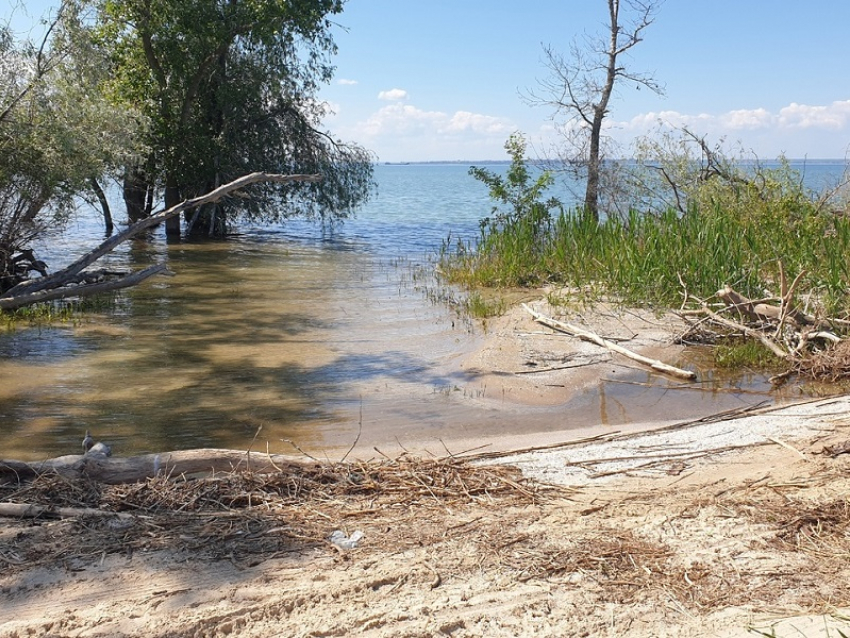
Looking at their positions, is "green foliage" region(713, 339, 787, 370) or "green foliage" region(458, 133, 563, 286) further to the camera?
"green foliage" region(458, 133, 563, 286)

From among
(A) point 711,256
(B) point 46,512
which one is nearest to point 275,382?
(B) point 46,512

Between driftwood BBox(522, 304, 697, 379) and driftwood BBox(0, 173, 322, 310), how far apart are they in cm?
331

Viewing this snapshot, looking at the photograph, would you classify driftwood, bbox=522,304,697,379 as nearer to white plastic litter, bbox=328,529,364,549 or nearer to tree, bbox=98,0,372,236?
white plastic litter, bbox=328,529,364,549

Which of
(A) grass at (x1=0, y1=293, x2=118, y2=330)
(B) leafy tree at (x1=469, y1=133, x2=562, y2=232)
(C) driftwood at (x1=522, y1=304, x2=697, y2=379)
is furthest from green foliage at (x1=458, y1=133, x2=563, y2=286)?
(A) grass at (x1=0, y1=293, x2=118, y2=330)

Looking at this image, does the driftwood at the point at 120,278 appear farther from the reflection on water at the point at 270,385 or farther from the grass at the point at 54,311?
the grass at the point at 54,311

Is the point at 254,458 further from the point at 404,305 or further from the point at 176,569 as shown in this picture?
the point at 404,305

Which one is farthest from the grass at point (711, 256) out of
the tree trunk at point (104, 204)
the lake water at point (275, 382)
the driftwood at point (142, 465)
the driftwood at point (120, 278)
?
the tree trunk at point (104, 204)

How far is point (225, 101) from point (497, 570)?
2125 cm

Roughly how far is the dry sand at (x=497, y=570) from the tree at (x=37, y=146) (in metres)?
9.05

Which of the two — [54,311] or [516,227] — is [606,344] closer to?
[516,227]

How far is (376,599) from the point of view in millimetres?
3475

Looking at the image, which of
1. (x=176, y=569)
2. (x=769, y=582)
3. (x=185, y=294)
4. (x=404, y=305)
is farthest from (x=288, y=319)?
(x=769, y=582)

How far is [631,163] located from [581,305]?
7996mm

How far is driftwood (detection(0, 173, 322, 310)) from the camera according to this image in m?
8.19
